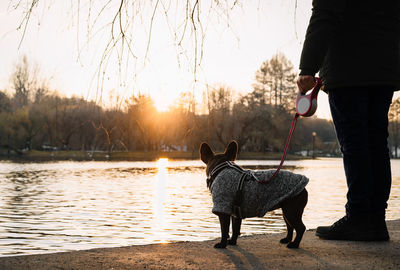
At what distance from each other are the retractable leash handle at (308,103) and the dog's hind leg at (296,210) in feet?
1.81

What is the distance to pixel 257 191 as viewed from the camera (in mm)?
3631

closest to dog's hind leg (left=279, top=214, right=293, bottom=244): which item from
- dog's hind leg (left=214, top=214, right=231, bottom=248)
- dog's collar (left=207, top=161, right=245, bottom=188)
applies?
dog's hind leg (left=214, top=214, right=231, bottom=248)

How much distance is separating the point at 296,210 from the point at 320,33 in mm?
1201

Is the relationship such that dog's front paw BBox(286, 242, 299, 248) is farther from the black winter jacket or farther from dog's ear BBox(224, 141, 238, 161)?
the black winter jacket

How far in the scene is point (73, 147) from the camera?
239 ft

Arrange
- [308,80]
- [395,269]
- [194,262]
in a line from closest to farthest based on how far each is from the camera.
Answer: [395,269]
[194,262]
[308,80]

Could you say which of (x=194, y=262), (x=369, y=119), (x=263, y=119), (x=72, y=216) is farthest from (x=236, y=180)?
(x=263, y=119)

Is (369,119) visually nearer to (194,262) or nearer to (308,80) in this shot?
(308,80)

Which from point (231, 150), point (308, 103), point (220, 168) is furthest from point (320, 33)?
point (220, 168)

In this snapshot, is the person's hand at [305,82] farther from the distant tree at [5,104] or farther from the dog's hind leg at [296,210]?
the distant tree at [5,104]

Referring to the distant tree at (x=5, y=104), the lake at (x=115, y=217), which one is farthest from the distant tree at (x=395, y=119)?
the lake at (x=115, y=217)

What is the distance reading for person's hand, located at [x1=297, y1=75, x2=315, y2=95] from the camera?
3.49 metres

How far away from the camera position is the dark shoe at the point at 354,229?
3773 mm

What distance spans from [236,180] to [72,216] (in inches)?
222
